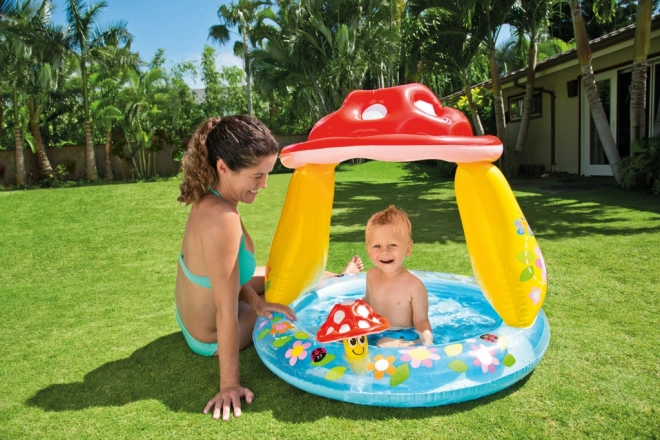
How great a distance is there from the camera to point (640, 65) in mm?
9375

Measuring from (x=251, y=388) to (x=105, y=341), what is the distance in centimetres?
145

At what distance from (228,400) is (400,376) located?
86 centimetres

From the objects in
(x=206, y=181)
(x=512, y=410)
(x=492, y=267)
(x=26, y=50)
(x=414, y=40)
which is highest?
(x=26, y=50)

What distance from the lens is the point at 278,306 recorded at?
330 centimetres

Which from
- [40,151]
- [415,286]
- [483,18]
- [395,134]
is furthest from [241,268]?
[40,151]

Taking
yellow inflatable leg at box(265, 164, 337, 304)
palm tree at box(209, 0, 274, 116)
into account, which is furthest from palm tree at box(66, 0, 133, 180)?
yellow inflatable leg at box(265, 164, 337, 304)

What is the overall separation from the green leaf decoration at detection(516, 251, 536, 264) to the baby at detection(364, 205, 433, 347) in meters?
0.59

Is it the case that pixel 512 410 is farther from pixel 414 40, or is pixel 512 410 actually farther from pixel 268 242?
pixel 414 40

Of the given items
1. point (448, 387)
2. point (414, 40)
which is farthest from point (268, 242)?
point (414, 40)

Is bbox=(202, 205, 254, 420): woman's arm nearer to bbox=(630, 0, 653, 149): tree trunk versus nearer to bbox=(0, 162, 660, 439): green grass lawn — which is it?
bbox=(0, 162, 660, 439): green grass lawn

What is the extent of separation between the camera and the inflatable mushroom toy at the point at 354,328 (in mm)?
2455

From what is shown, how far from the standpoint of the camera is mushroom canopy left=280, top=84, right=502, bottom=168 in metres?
2.76

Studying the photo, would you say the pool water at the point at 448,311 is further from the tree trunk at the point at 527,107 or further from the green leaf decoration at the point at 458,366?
the tree trunk at the point at 527,107

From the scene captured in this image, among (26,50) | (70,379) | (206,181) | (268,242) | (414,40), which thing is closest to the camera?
(206,181)
